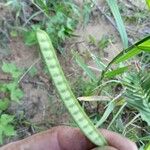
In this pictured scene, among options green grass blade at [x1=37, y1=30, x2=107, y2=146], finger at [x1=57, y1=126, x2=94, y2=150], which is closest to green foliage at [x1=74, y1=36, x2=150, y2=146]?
finger at [x1=57, y1=126, x2=94, y2=150]

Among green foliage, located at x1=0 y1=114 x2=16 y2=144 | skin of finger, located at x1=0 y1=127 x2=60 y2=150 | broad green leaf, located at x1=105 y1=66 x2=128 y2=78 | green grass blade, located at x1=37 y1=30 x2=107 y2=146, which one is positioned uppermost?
green grass blade, located at x1=37 y1=30 x2=107 y2=146

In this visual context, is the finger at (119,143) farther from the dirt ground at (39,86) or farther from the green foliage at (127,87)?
the dirt ground at (39,86)

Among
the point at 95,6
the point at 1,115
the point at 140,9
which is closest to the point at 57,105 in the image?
the point at 1,115

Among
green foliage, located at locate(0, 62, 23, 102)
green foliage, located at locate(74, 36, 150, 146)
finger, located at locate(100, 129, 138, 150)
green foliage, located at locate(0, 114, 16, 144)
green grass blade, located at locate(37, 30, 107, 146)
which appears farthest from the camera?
green foliage, located at locate(0, 62, 23, 102)

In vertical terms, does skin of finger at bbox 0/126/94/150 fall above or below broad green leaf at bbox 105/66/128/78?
below

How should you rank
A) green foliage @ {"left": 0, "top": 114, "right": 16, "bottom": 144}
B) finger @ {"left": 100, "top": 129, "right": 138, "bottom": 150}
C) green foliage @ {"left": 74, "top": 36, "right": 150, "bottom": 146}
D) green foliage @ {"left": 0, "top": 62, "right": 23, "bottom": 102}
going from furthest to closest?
1. green foliage @ {"left": 0, "top": 62, "right": 23, "bottom": 102}
2. green foliage @ {"left": 0, "top": 114, "right": 16, "bottom": 144}
3. green foliage @ {"left": 74, "top": 36, "right": 150, "bottom": 146}
4. finger @ {"left": 100, "top": 129, "right": 138, "bottom": 150}

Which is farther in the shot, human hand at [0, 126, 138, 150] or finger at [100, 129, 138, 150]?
human hand at [0, 126, 138, 150]

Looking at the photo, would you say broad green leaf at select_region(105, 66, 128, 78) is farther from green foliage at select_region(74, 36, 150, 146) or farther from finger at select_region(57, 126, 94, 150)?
finger at select_region(57, 126, 94, 150)

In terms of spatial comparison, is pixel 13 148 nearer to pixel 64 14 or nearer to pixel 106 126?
pixel 106 126

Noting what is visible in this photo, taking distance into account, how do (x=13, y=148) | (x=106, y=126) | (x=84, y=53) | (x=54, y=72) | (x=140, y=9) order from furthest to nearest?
1. (x=140, y=9)
2. (x=84, y=53)
3. (x=106, y=126)
4. (x=13, y=148)
5. (x=54, y=72)
